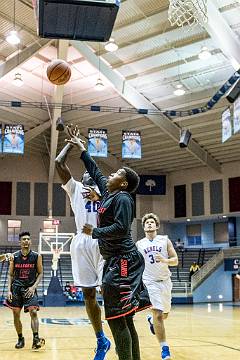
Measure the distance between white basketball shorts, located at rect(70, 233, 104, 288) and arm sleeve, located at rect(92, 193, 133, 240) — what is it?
4.68 ft

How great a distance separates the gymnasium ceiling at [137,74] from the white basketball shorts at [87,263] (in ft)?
39.1

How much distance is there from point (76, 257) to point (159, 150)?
2416cm

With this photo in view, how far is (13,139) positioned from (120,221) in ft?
52.7

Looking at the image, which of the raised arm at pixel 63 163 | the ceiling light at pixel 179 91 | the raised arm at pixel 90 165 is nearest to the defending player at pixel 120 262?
the raised arm at pixel 90 165

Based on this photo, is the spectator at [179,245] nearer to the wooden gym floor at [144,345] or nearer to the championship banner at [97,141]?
the championship banner at [97,141]

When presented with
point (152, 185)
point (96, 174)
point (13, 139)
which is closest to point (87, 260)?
point (96, 174)

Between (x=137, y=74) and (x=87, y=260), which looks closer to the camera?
(x=87, y=260)

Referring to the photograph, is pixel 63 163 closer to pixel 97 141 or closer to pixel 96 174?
pixel 96 174

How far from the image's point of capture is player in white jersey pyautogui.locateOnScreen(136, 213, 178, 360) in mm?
6246

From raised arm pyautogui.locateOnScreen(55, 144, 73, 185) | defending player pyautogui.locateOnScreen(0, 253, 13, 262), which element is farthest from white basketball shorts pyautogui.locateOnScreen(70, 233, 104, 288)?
defending player pyautogui.locateOnScreen(0, 253, 13, 262)

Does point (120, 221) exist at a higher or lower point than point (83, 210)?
lower

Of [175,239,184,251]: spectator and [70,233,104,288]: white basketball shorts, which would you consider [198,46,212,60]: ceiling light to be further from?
[175,239,184,251]: spectator

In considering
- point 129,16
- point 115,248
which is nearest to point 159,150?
point 129,16

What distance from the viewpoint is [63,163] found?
5156mm
